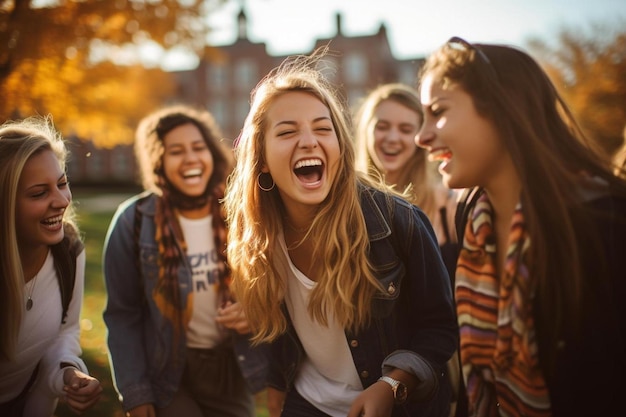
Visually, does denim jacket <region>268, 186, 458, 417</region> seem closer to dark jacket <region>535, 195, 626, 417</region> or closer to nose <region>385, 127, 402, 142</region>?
dark jacket <region>535, 195, 626, 417</region>

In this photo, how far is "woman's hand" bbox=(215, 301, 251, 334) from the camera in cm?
307

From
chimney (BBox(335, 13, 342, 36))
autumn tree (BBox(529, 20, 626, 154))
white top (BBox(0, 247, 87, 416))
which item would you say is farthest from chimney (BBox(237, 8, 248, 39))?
white top (BBox(0, 247, 87, 416))

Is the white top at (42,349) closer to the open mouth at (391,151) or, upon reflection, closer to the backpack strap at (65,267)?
the backpack strap at (65,267)

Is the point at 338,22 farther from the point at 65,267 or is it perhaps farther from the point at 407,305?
the point at 407,305

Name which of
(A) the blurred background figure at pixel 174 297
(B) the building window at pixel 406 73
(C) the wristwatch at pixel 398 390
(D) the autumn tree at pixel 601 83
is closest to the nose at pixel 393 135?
(A) the blurred background figure at pixel 174 297

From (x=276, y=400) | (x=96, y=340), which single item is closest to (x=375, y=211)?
(x=276, y=400)

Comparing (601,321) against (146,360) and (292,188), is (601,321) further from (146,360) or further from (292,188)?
(146,360)

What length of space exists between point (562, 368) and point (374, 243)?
3.34ft

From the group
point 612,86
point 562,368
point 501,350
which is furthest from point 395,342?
point 612,86

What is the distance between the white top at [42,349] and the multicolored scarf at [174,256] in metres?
0.60

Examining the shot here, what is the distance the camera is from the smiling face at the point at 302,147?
2.46 metres

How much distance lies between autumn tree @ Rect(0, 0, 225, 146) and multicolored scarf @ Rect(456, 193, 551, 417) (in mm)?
7470

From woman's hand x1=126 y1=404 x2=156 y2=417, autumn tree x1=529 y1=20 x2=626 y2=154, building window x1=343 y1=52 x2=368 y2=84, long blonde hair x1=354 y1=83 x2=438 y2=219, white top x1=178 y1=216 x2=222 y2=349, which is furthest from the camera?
building window x1=343 y1=52 x2=368 y2=84

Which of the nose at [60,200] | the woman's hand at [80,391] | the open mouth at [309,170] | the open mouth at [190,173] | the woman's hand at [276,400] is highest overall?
the open mouth at [309,170]
